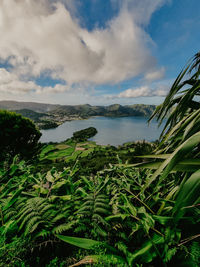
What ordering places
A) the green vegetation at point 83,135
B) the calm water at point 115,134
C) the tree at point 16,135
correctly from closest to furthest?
the tree at point 16,135 < the green vegetation at point 83,135 < the calm water at point 115,134

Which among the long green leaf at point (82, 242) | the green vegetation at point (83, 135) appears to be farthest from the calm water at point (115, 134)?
the long green leaf at point (82, 242)

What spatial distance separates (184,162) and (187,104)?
1.00 meters

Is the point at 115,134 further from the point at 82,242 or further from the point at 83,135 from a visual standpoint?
the point at 82,242

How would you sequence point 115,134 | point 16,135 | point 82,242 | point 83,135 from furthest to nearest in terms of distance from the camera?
1. point 115,134
2. point 83,135
3. point 16,135
4. point 82,242

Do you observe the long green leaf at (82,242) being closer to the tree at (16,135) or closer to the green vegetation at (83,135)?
the tree at (16,135)

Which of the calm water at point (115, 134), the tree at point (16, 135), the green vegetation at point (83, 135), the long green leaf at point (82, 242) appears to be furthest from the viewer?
the calm water at point (115, 134)

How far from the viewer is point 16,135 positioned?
12898 millimetres

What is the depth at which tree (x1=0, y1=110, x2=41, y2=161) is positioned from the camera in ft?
39.6

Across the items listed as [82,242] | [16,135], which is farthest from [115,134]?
[82,242]

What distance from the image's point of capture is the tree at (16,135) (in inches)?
476

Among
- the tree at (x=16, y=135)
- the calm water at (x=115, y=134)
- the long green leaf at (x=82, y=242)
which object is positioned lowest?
the calm water at (x=115, y=134)

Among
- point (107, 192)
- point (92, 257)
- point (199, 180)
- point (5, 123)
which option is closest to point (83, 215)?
point (92, 257)

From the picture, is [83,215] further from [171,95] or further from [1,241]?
[171,95]

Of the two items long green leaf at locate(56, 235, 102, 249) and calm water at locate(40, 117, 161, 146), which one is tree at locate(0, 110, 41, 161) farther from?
calm water at locate(40, 117, 161, 146)
